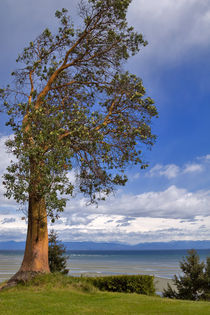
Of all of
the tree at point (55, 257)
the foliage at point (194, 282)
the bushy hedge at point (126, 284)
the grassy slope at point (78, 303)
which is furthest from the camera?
the tree at point (55, 257)

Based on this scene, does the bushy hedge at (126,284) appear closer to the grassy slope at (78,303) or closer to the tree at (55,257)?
the grassy slope at (78,303)

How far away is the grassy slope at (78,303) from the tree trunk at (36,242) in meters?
1.42

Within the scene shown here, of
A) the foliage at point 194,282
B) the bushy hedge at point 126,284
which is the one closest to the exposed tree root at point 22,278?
the bushy hedge at point 126,284

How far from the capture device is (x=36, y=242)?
20094 millimetres

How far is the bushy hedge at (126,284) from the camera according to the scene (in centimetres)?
1888

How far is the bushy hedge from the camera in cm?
1888

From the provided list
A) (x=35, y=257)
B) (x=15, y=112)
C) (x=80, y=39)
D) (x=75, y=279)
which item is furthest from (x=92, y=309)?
(x=80, y=39)

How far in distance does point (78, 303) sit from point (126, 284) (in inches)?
193

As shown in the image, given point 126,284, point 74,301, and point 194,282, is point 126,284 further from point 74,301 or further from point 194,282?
point 194,282

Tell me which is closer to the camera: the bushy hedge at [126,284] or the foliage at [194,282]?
the bushy hedge at [126,284]

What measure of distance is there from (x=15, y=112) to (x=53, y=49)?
598cm

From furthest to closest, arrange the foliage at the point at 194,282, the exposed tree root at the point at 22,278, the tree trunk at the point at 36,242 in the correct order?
the foliage at the point at 194,282 → the tree trunk at the point at 36,242 → the exposed tree root at the point at 22,278

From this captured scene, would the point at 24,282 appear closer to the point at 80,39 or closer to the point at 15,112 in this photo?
the point at 15,112

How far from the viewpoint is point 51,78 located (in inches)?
926
